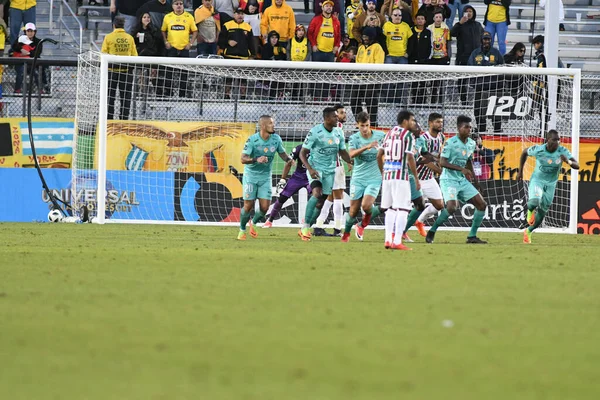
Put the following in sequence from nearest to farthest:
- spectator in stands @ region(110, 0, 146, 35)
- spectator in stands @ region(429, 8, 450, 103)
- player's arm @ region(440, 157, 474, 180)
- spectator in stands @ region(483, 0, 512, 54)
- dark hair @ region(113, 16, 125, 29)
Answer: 1. player's arm @ region(440, 157, 474, 180)
2. dark hair @ region(113, 16, 125, 29)
3. spectator in stands @ region(429, 8, 450, 103)
4. spectator in stands @ region(110, 0, 146, 35)
5. spectator in stands @ region(483, 0, 512, 54)

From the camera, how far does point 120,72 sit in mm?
23203

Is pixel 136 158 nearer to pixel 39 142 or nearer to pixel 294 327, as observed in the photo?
pixel 39 142

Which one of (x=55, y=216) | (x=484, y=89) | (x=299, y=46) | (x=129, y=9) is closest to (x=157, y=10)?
(x=129, y=9)

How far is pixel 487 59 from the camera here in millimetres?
24484

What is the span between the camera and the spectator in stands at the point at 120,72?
2291cm

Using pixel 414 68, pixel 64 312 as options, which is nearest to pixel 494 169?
pixel 414 68

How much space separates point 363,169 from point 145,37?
8.49 metres

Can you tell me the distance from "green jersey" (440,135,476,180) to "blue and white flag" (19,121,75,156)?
30.9 feet

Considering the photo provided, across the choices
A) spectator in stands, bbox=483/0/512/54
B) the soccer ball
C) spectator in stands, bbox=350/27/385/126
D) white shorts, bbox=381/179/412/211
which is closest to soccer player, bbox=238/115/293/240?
white shorts, bbox=381/179/412/211

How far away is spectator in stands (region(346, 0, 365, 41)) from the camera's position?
1017 inches

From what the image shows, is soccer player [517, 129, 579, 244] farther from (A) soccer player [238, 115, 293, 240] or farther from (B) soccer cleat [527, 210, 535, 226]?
(A) soccer player [238, 115, 293, 240]

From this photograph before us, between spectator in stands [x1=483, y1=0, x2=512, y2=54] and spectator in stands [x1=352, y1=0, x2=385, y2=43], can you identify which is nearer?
spectator in stands [x1=352, y1=0, x2=385, y2=43]

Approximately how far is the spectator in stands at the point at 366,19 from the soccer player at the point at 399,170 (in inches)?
408

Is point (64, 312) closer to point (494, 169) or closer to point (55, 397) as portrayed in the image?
point (55, 397)
